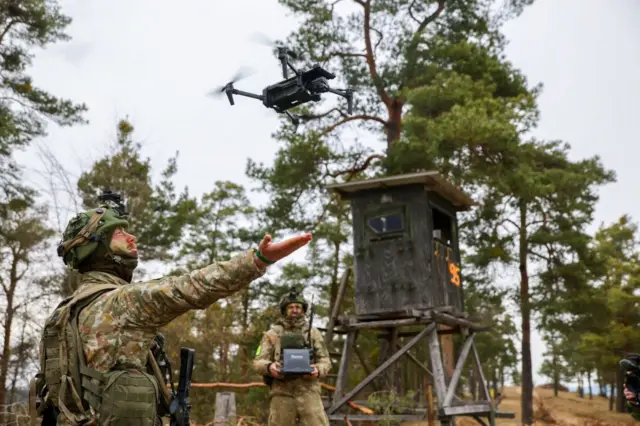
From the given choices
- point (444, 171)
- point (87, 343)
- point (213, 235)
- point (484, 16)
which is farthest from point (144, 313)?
point (213, 235)

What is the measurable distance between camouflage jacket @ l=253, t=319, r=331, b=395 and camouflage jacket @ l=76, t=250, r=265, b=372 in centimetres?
460

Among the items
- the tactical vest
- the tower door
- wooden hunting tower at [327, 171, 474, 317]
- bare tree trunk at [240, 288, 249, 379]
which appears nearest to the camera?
the tactical vest

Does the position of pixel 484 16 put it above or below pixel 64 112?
above

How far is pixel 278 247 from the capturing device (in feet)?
11.8

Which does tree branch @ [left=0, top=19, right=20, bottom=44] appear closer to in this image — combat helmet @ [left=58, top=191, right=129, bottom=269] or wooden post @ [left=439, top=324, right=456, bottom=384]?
wooden post @ [left=439, top=324, right=456, bottom=384]

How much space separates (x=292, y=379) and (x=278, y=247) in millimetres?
5259

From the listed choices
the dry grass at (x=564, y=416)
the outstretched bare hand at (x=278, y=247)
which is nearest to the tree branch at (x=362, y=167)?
the dry grass at (x=564, y=416)

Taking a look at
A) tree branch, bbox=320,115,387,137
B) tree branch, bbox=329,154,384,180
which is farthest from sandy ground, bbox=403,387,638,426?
tree branch, bbox=320,115,387,137

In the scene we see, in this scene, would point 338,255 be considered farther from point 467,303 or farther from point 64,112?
point 64,112

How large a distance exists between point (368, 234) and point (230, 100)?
945 centimetres

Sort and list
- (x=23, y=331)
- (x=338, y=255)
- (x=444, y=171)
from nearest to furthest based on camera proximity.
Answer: (x=444, y=171)
(x=23, y=331)
(x=338, y=255)

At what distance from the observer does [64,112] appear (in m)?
18.6

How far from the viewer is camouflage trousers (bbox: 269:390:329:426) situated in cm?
836

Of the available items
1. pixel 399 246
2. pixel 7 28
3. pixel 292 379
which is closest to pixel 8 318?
pixel 7 28
